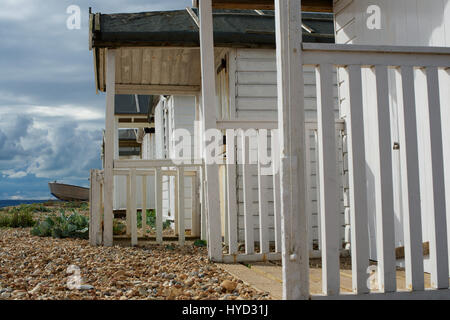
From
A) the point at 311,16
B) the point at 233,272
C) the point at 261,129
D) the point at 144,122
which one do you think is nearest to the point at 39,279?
the point at 233,272

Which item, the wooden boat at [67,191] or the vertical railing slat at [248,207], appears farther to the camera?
the wooden boat at [67,191]

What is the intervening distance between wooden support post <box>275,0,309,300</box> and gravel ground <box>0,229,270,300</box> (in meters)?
0.40

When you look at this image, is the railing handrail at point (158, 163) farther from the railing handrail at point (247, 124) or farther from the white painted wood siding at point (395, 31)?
the white painted wood siding at point (395, 31)

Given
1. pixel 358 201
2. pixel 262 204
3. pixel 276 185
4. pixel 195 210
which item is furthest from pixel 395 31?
pixel 195 210

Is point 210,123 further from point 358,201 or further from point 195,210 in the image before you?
point 195,210

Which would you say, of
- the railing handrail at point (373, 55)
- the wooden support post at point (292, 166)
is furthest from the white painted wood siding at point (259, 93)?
the wooden support post at point (292, 166)

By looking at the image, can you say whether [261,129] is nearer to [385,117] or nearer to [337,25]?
[337,25]

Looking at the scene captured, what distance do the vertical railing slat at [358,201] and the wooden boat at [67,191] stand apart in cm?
2284

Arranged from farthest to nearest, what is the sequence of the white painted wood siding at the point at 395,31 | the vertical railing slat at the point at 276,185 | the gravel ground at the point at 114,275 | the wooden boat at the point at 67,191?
the wooden boat at the point at 67,191 < the vertical railing slat at the point at 276,185 < the white painted wood siding at the point at 395,31 < the gravel ground at the point at 114,275

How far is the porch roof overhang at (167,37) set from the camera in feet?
17.3

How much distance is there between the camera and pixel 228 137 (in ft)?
13.0

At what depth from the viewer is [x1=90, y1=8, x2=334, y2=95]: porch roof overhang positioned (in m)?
5.28

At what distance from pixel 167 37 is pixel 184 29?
222 mm

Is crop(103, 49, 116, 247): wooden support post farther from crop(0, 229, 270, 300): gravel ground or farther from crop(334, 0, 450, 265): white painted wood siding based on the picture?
crop(334, 0, 450, 265): white painted wood siding
